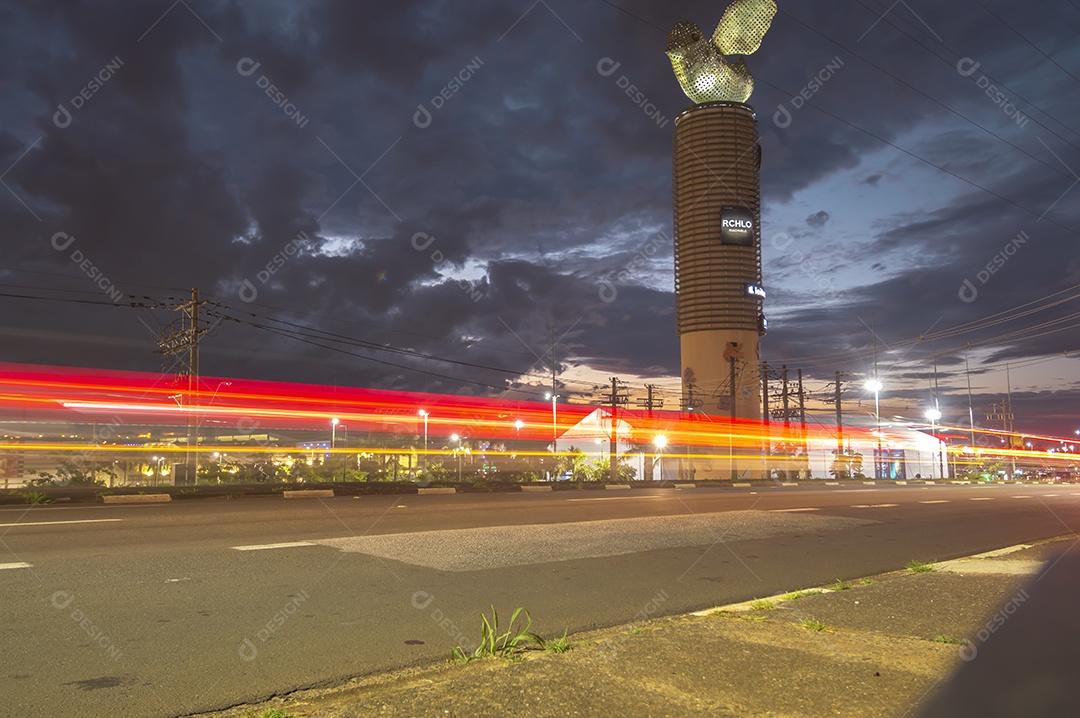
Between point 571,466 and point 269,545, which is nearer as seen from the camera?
point 269,545

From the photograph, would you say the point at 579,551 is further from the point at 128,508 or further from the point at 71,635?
the point at 128,508

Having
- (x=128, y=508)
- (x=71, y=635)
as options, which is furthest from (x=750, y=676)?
(x=128, y=508)

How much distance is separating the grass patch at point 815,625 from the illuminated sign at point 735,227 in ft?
286

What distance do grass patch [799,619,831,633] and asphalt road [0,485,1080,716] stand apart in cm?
138

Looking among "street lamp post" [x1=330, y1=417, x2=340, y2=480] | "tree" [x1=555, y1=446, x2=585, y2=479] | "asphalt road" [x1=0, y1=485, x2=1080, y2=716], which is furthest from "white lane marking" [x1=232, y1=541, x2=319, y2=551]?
"tree" [x1=555, y1=446, x2=585, y2=479]

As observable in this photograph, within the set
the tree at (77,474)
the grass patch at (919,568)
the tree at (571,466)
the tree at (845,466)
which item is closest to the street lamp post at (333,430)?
the tree at (77,474)

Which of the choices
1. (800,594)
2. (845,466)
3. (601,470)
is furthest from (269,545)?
(845,466)

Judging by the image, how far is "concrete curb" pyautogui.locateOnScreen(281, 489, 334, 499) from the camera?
67.7 feet

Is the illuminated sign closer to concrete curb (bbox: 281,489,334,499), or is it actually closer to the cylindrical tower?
the cylindrical tower

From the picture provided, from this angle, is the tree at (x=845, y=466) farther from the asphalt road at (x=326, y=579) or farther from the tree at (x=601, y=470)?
the asphalt road at (x=326, y=579)

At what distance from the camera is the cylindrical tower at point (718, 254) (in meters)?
85.7

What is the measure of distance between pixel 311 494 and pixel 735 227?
77237 millimetres

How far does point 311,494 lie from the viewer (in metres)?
21.4

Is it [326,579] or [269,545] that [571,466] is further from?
[326,579]
